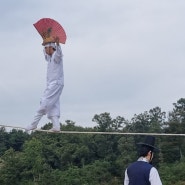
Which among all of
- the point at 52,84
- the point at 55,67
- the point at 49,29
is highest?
the point at 49,29

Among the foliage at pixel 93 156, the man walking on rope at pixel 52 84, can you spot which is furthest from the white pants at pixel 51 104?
the foliage at pixel 93 156

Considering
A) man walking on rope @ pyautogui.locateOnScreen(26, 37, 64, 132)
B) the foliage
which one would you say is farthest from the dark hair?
the foliage

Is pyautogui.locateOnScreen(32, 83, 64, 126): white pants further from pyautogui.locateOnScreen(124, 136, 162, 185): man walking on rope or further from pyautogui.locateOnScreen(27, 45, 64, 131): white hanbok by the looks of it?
pyautogui.locateOnScreen(124, 136, 162, 185): man walking on rope

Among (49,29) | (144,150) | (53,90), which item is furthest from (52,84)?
(144,150)

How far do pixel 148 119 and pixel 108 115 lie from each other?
4.22 m

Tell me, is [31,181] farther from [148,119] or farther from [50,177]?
[148,119]

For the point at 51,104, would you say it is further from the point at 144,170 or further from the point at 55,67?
the point at 144,170

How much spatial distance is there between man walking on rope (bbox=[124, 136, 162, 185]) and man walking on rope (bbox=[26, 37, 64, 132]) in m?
2.80

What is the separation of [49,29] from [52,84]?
758 mm

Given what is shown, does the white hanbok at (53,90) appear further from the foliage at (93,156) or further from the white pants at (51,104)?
the foliage at (93,156)

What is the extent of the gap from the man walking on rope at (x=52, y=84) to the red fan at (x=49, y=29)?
55 millimetres

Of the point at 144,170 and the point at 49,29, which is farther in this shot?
the point at 49,29

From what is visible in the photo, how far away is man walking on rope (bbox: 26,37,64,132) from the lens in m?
8.09

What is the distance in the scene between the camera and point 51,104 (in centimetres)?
814
